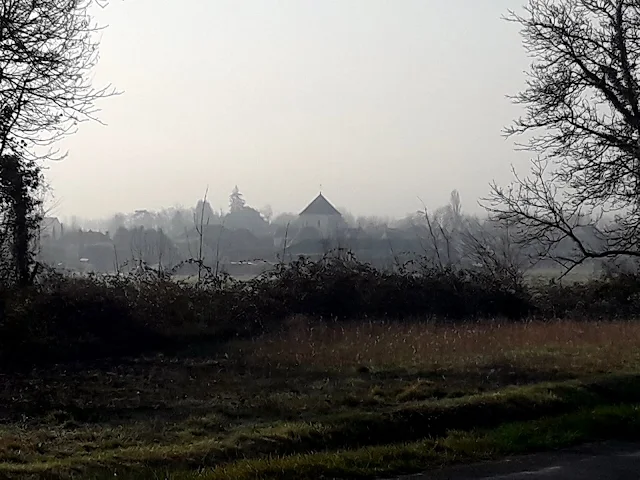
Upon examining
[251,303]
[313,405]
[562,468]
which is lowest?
[562,468]

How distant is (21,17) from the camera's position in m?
15.9

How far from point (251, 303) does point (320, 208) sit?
155ft

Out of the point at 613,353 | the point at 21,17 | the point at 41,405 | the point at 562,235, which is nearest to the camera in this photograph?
the point at 41,405

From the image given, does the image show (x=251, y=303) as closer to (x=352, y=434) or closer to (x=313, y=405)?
(x=313, y=405)

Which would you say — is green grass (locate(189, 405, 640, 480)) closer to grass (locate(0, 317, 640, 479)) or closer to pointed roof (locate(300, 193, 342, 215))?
grass (locate(0, 317, 640, 479))

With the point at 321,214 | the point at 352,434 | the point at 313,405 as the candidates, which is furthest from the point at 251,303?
the point at 321,214

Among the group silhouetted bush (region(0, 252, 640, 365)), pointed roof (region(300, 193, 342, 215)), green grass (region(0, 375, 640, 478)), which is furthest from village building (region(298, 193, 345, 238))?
green grass (region(0, 375, 640, 478))

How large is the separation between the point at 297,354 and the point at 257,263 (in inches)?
491

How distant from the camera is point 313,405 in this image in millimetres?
12156

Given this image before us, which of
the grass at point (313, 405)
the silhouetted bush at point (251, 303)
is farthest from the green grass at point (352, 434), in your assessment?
the silhouetted bush at point (251, 303)

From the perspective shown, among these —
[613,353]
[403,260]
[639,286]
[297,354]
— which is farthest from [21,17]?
[639,286]

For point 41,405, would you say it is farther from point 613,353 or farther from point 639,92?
point 639,92

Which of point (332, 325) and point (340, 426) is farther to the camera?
point (332, 325)

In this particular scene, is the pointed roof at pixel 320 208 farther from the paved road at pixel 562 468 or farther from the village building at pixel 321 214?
the paved road at pixel 562 468
